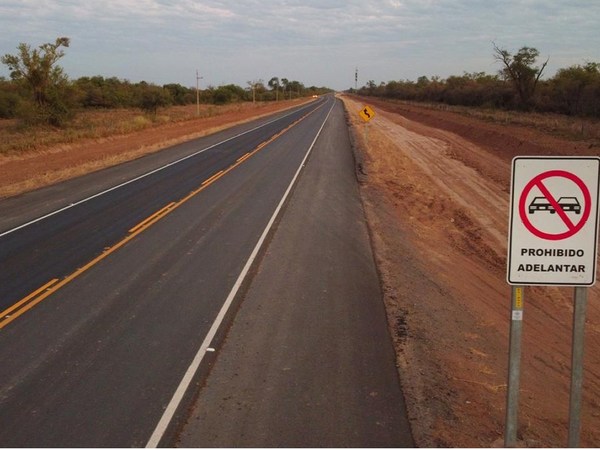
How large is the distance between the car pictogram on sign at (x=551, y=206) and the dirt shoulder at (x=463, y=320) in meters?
2.77

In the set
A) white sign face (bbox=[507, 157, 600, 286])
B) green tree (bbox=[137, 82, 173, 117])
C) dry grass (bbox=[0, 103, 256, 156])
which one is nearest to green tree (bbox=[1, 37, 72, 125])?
dry grass (bbox=[0, 103, 256, 156])

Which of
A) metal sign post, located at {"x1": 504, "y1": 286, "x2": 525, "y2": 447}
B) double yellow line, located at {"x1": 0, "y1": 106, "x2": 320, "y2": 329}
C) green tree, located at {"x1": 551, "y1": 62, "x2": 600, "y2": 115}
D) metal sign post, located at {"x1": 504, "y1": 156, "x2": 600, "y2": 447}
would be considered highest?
green tree, located at {"x1": 551, "y1": 62, "x2": 600, "y2": 115}

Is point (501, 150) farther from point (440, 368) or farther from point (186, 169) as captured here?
point (440, 368)

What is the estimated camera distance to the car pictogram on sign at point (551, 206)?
334 centimetres

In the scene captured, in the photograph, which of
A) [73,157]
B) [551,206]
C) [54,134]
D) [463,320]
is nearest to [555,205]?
[551,206]

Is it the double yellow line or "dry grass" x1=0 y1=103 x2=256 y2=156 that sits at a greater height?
"dry grass" x1=0 y1=103 x2=256 y2=156

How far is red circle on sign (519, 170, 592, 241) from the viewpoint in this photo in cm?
331

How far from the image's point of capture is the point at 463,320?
9039 millimetres

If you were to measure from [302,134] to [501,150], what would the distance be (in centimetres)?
1329

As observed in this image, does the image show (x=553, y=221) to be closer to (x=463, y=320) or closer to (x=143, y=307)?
(x=463, y=320)

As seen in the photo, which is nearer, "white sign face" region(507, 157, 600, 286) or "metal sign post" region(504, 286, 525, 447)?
"white sign face" region(507, 157, 600, 286)

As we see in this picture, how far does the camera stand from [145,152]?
3012cm

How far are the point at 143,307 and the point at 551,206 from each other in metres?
6.62

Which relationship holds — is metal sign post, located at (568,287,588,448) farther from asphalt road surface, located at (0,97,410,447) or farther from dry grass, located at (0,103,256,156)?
dry grass, located at (0,103,256,156)
